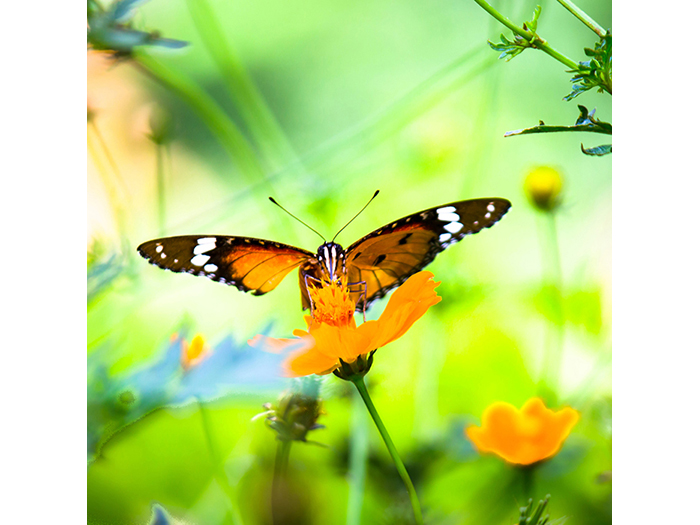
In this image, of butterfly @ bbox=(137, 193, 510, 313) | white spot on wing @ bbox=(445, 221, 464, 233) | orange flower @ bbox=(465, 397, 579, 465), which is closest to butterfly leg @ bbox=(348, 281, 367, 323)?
butterfly @ bbox=(137, 193, 510, 313)

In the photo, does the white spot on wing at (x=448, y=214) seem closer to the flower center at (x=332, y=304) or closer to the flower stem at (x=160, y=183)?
the flower center at (x=332, y=304)

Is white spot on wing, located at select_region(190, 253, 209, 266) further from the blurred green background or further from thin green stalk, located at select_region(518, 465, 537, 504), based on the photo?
thin green stalk, located at select_region(518, 465, 537, 504)

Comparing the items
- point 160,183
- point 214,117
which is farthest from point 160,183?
point 214,117

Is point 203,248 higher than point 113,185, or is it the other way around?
point 113,185

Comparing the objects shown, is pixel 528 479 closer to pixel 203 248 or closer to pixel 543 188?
pixel 543 188
